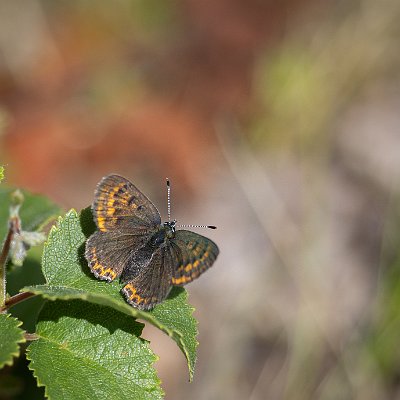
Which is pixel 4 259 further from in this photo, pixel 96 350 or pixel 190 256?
pixel 190 256

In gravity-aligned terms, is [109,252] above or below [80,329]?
above

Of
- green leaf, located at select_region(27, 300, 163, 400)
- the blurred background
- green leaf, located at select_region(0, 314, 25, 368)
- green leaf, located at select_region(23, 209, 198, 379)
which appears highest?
the blurred background

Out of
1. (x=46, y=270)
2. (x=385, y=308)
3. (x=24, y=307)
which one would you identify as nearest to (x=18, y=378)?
(x=24, y=307)

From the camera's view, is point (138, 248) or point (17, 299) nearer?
point (17, 299)

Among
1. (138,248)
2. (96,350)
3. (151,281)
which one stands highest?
(138,248)

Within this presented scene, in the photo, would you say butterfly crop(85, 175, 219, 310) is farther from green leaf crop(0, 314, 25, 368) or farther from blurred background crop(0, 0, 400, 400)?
blurred background crop(0, 0, 400, 400)

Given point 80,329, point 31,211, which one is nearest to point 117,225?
point 80,329

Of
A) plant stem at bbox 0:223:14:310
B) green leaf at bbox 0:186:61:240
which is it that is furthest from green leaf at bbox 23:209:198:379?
green leaf at bbox 0:186:61:240

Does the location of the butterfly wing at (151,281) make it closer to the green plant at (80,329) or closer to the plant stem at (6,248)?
the green plant at (80,329)
